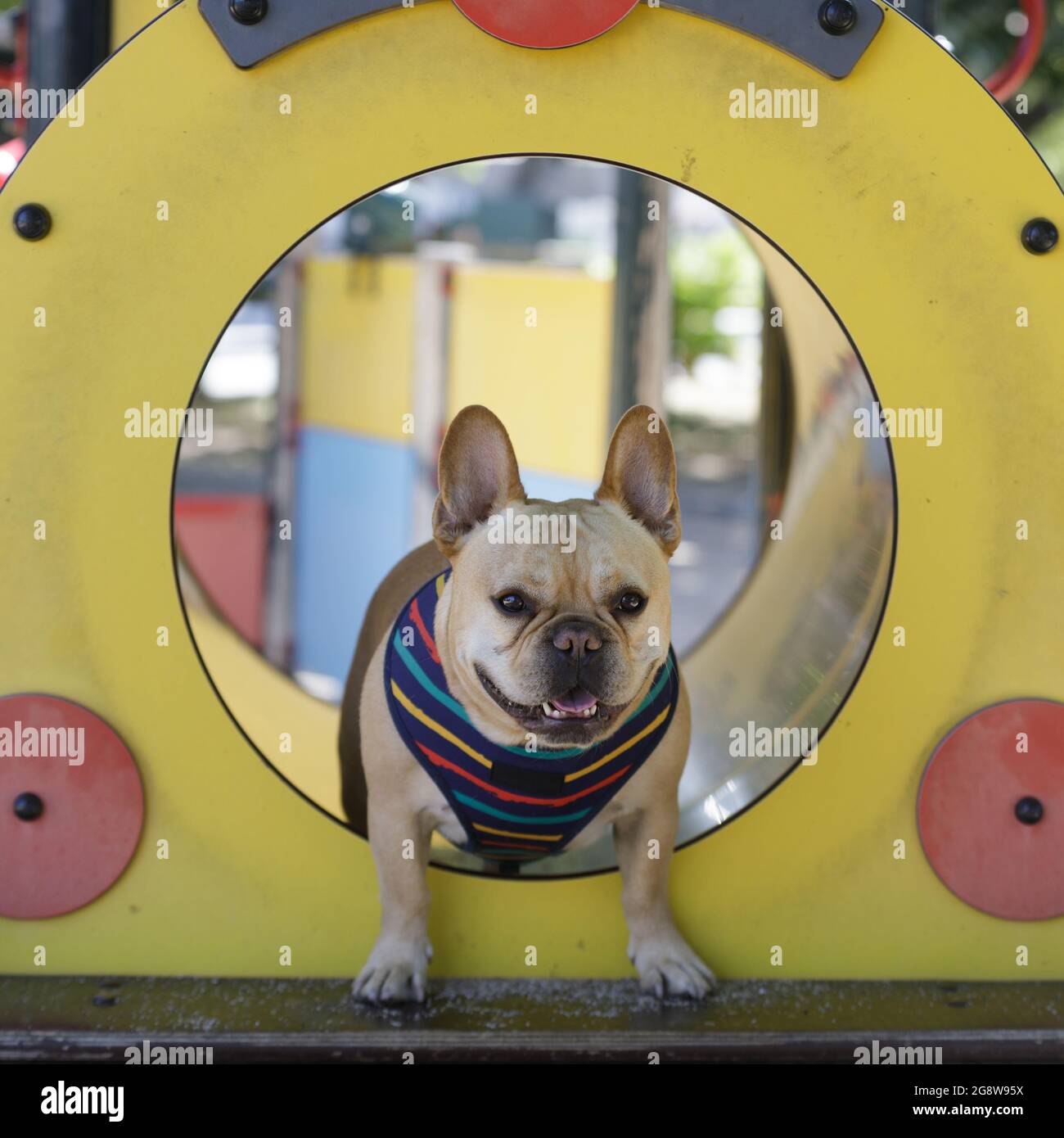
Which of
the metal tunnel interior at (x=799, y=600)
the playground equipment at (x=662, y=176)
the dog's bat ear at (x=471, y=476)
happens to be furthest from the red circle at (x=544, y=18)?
the dog's bat ear at (x=471, y=476)

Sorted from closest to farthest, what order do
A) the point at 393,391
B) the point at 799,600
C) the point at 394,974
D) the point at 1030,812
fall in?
the point at 394,974 → the point at 1030,812 → the point at 799,600 → the point at 393,391

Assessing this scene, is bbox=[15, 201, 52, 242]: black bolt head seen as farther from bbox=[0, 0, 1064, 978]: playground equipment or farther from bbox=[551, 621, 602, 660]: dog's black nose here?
bbox=[551, 621, 602, 660]: dog's black nose

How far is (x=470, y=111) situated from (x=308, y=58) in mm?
313

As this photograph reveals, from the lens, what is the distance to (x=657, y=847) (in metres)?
2.63

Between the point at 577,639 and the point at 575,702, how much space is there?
0.12m

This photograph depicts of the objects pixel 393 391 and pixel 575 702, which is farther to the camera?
pixel 393 391

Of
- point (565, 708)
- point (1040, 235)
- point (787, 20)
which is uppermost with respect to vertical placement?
point (787, 20)

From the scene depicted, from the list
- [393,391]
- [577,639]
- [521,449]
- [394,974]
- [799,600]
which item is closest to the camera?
[577,639]

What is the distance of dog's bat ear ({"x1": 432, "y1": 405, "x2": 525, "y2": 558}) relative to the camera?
8.18ft

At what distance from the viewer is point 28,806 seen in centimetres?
263

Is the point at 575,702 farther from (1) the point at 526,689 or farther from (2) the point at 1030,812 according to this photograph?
(2) the point at 1030,812

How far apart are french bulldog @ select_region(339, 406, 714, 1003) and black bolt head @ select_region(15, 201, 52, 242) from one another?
0.85m

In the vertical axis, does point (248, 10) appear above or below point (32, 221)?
above

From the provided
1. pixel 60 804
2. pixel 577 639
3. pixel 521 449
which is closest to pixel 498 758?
pixel 577 639
